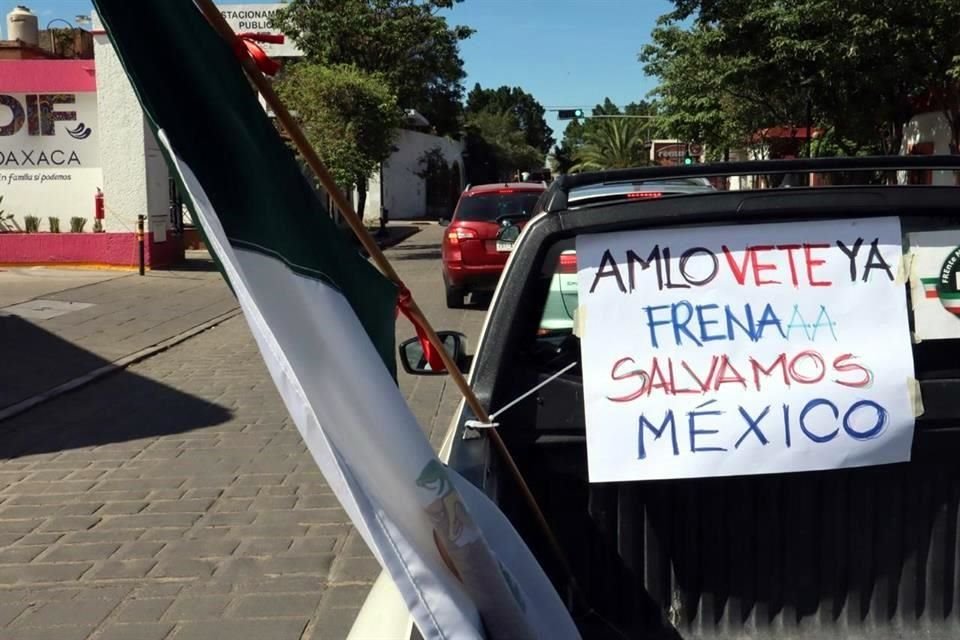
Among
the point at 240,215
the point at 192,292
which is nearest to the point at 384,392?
the point at 240,215

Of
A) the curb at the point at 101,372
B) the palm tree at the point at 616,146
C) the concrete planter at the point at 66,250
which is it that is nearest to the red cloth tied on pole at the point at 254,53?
the curb at the point at 101,372

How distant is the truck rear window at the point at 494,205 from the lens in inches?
574

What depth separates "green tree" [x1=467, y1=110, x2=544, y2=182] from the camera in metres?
63.3

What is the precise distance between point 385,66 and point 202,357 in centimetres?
1736

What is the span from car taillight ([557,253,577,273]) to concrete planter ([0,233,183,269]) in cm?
1739

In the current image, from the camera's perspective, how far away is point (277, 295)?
183 centimetres

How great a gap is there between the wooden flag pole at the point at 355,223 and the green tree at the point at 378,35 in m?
23.4

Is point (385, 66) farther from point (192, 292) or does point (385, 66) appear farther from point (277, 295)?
point (277, 295)

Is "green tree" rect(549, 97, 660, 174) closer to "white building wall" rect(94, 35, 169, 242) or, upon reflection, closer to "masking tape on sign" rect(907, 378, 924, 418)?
"white building wall" rect(94, 35, 169, 242)

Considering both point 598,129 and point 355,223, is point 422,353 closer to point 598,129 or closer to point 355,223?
point 355,223

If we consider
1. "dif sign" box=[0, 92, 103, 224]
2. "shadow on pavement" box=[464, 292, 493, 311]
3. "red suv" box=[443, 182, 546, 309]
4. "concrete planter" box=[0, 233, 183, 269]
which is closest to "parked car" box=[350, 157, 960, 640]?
"red suv" box=[443, 182, 546, 309]

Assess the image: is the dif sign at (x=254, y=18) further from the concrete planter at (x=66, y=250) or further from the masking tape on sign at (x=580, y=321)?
the masking tape on sign at (x=580, y=321)

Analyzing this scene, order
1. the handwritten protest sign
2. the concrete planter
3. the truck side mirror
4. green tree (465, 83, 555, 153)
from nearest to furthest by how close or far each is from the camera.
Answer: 1. the handwritten protest sign
2. the truck side mirror
3. the concrete planter
4. green tree (465, 83, 555, 153)

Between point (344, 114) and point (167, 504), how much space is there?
18079 mm
